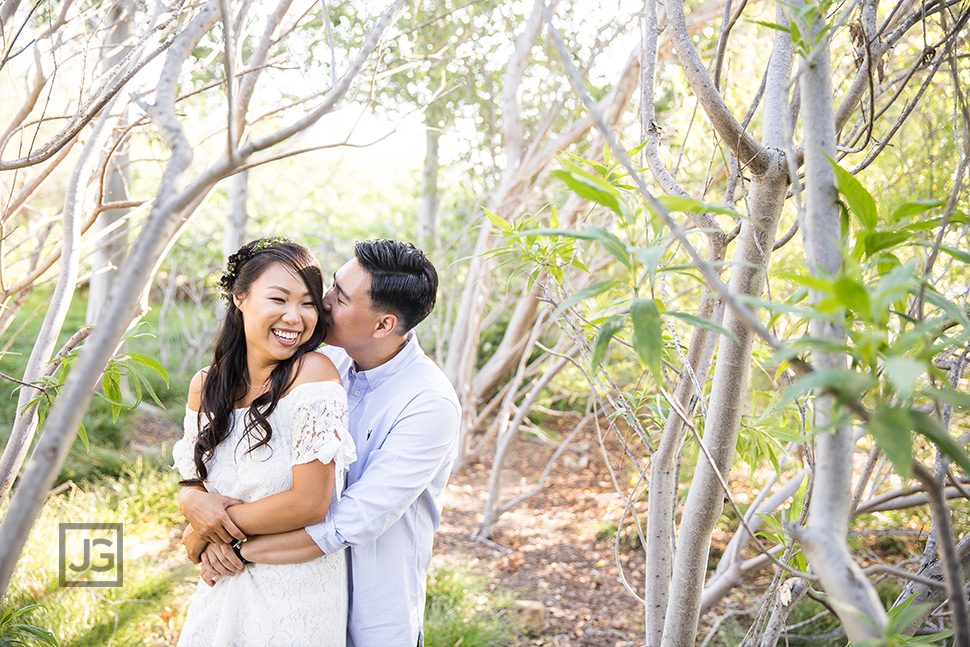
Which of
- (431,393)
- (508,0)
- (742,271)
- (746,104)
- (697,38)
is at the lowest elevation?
(431,393)

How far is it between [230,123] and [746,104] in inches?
133

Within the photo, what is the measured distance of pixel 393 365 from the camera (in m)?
1.89

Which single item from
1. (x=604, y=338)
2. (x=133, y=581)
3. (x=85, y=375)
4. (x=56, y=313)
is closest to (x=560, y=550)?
(x=133, y=581)

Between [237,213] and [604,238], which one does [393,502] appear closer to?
[604,238]

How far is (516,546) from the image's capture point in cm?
445

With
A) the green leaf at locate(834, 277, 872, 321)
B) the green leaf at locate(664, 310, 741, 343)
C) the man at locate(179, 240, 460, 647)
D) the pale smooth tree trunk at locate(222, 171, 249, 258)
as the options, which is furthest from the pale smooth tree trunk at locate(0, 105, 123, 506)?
the pale smooth tree trunk at locate(222, 171, 249, 258)

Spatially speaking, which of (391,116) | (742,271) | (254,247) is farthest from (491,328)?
(742,271)

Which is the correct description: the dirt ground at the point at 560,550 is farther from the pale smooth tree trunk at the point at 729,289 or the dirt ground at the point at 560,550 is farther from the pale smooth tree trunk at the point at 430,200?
the pale smooth tree trunk at the point at 430,200

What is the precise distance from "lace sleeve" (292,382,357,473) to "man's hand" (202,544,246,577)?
29 cm

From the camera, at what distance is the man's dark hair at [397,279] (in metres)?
1.89

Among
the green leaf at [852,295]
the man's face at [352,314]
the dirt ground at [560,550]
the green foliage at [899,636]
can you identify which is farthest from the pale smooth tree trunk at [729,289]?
the dirt ground at [560,550]

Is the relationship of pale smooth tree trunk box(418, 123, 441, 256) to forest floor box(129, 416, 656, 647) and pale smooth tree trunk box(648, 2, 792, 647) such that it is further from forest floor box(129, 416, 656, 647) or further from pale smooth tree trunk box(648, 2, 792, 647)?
pale smooth tree trunk box(648, 2, 792, 647)

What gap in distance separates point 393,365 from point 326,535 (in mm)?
485

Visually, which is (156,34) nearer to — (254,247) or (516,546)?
(254,247)
